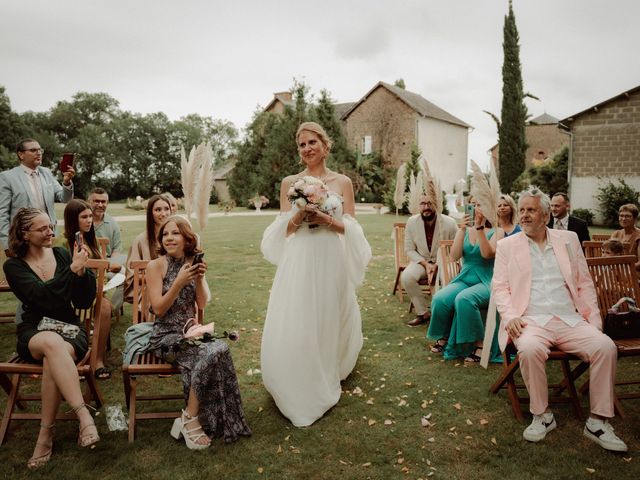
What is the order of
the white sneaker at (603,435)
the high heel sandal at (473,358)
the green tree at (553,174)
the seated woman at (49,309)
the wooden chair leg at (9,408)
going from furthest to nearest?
the green tree at (553,174), the high heel sandal at (473,358), the wooden chair leg at (9,408), the seated woman at (49,309), the white sneaker at (603,435)

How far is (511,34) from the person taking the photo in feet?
108

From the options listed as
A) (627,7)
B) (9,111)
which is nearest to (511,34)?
(627,7)

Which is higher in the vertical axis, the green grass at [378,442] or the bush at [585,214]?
the bush at [585,214]

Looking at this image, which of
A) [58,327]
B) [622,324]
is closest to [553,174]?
[622,324]

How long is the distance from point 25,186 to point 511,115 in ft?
106

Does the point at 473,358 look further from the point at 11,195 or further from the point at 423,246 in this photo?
the point at 11,195

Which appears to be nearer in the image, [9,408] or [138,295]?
[9,408]

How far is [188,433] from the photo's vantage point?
354 centimetres

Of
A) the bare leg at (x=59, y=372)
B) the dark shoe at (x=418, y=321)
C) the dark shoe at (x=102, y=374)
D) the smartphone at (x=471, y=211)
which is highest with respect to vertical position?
the smartphone at (x=471, y=211)

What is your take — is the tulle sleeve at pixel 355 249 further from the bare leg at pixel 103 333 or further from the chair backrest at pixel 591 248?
the chair backrest at pixel 591 248

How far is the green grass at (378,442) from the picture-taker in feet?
10.6

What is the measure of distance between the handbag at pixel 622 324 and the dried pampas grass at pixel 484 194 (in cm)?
153

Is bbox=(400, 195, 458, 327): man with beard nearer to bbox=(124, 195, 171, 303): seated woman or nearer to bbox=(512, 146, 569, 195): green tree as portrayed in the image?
bbox=(124, 195, 171, 303): seated woman

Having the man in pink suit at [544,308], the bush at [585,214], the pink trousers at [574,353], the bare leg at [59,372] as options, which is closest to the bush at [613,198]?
the bush at [585,214]
